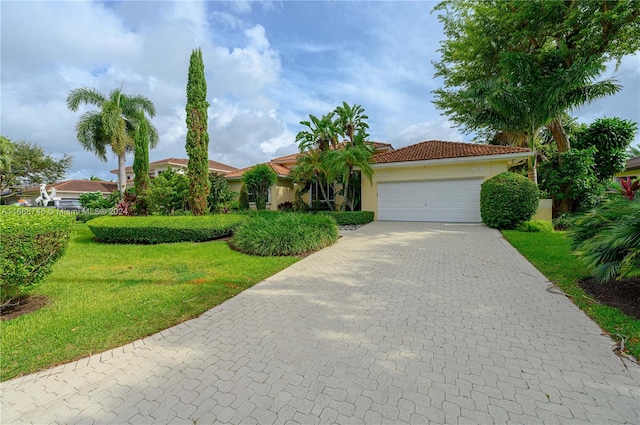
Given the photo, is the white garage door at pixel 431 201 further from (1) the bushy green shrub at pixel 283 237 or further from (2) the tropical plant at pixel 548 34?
(1) the bushy green shrub at pixel 283 237

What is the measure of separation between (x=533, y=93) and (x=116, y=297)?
1813 cm

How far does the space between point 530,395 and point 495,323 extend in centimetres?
144

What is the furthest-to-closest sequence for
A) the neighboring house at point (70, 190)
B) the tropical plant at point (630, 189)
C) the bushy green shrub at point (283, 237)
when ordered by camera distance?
the neighboring house at point (70, 190) < the bushy green shrub at point (283, 237) < the tropical plant at point (630, 189)

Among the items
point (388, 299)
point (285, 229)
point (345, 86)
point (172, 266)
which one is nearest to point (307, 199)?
point (345, 86)

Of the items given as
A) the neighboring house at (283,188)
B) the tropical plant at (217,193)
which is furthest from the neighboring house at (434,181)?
the tropical plant at (217,193)

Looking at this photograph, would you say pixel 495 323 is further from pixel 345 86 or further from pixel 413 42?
pixel 345 86

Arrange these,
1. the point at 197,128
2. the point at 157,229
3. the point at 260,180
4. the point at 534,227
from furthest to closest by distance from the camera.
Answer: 1. the point at 260,180
2. the point at 197,128
3. the point at 534,227
4. the point at 157,229

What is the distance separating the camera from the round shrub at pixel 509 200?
35.8 feet

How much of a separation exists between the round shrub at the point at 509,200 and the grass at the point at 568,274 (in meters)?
0.89

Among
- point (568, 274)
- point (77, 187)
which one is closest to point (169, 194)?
point (568, 274)

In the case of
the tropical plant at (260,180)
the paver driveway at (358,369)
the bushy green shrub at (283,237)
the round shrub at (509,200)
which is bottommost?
the paver driveway at (358,369)

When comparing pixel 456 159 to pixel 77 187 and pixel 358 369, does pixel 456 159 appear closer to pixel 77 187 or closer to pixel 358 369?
pixel 358 369

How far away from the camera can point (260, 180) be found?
1694 centimetres

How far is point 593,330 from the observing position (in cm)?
341
